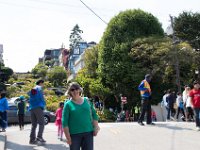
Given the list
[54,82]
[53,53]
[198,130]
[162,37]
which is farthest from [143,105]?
[53,53]

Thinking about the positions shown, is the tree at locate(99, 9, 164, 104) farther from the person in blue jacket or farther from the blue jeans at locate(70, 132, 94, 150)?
the blue jeans at locate(70, 132, 94, 150)

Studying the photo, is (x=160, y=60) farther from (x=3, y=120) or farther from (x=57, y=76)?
(x=57, y=76)

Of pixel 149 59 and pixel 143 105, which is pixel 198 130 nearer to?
pixel 143 105

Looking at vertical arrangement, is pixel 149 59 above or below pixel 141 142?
above

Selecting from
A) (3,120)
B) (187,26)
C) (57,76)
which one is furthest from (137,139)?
(57,76)

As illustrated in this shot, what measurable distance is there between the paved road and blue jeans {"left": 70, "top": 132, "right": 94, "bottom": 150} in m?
4.11

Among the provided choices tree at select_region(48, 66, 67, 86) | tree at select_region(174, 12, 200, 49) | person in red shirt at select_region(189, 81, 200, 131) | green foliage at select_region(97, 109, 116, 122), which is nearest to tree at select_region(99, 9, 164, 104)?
green foliage at select_region(97, 109, 116, 122)

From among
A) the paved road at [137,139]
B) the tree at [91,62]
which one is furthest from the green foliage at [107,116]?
the paved road at [137,139]

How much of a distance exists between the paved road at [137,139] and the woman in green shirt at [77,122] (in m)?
4.13

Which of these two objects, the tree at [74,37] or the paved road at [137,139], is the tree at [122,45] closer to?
the paved road at [137,139]

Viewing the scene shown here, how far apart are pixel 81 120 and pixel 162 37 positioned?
3115 cm

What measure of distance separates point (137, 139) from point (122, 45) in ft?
82.2

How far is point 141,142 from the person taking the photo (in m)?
12.1

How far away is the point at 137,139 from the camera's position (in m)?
12.6
